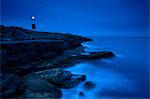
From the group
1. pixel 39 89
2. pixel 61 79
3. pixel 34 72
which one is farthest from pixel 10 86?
pixel 34 72

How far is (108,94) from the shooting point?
7.07 metres

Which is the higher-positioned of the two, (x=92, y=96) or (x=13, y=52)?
(x=13, y=52)

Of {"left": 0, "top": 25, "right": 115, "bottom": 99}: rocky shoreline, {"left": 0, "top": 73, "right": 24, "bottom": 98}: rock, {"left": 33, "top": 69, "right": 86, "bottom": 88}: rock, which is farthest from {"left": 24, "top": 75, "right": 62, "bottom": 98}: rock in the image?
{"left": 33, "top": 69, "right": 86, "bottom": 88}: rock

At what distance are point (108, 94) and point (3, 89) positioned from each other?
4.32m

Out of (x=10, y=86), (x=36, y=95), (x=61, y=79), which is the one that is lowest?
(x=36, y=95)

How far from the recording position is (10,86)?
18.6 ft

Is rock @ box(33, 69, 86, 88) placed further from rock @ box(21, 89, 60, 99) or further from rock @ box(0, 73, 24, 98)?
rock @ box(0, 73, 24, 98)

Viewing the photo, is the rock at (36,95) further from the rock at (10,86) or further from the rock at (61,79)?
the rock at (61,79)

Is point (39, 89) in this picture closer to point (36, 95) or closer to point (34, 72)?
point (36, 95)

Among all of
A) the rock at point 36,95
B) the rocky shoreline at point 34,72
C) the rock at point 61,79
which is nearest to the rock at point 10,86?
the rocky shoreline at point 34,72

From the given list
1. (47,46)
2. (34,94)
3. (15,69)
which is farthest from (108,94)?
(47,46)

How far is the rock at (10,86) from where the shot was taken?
5419 mm

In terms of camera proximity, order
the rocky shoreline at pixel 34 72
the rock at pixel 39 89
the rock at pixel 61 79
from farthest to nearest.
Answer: the rock at pixel 61 79 → the rocky shoreline at pixel 34 72 → the rock at pixel 39 89

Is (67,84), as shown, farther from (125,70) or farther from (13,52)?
(125,70)
